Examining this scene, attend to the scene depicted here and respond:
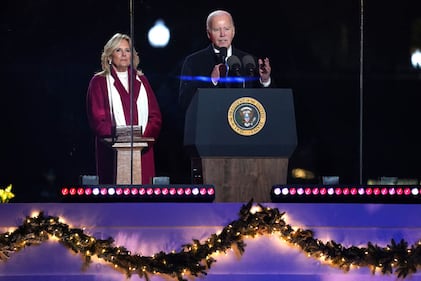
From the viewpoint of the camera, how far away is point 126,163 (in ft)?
26.0

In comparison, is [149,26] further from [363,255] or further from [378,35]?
[363,255]

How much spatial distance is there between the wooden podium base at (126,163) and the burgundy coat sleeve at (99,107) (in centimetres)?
23

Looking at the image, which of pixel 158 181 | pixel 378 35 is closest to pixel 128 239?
pixel 158 181

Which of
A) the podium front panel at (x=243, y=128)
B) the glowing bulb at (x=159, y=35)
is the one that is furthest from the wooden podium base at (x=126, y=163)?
the podium front panel at (x=243, y=128)

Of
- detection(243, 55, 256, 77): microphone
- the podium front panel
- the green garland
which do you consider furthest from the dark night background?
the green garland

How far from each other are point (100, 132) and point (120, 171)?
21.6 inches

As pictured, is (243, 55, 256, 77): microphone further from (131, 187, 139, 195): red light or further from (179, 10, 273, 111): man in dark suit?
(131, 187, 139, 195): red light

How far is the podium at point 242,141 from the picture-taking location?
6492 mm

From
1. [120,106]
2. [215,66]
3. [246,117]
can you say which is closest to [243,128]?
[246,117]

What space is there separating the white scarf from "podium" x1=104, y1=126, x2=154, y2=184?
Answer: 112 millimetres

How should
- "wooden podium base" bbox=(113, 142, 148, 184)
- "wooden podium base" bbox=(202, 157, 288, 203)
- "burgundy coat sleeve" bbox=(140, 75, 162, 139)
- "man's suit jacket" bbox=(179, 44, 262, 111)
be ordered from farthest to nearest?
"burgundy coat sleeve" bbox=(140, 75, 162, 139), "man's suit jacket" bbox=(179, 44, 262, 111), "wooden podium base" bbox=(113, 142, 148, 184), "wooden podium base" bbox=(202, 157, 288, 203)

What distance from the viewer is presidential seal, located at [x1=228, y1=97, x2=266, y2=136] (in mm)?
6547

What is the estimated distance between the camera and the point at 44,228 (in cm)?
600

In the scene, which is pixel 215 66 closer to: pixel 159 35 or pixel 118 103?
pixel 159 35
